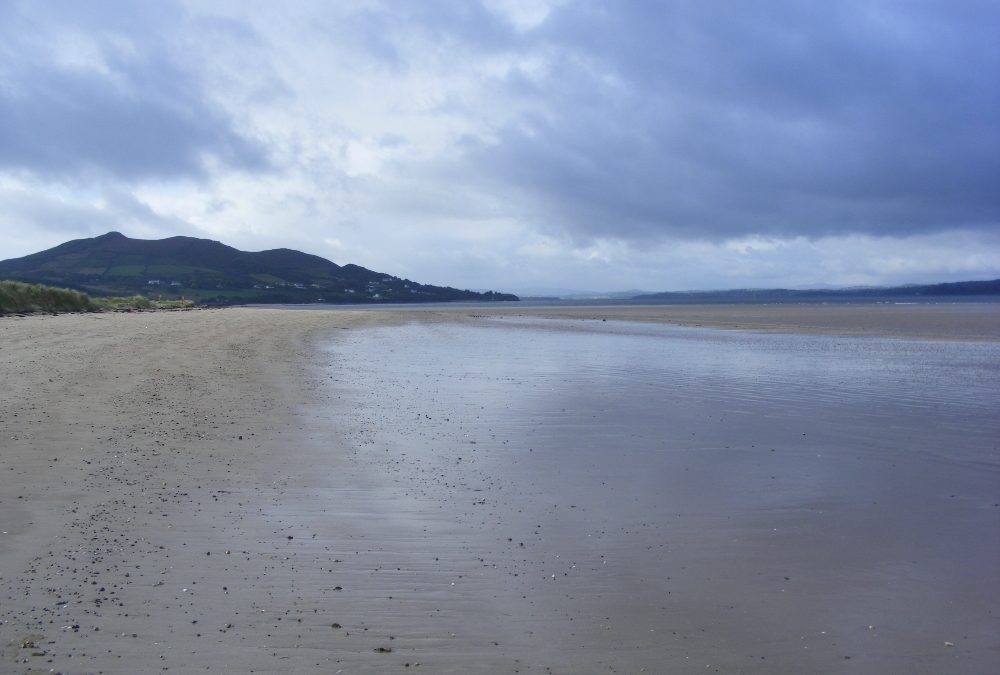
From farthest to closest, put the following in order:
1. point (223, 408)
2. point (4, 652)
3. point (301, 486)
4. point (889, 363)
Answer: point (889, 363) → point (223, 408) → point (301, 486) → point (4, 652)

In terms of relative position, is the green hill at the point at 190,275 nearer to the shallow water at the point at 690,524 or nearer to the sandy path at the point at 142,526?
the sandy path at the point at 142,526

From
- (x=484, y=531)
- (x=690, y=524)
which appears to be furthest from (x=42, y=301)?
(x=690, y=524)

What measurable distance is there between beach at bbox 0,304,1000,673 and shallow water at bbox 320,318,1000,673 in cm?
3

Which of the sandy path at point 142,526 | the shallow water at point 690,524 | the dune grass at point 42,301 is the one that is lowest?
the shallow water at point 690,524

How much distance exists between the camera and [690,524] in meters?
6.46

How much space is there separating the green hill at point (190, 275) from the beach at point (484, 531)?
96.1m

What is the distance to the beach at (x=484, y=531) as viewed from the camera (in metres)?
4.22

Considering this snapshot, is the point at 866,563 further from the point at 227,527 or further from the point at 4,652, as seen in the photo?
the point at 4,652

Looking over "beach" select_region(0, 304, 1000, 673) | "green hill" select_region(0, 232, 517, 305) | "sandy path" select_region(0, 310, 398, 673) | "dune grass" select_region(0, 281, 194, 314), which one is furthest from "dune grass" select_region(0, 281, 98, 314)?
"green hill" select_region(0, 232, 517, 305)

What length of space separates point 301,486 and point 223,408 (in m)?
4.69

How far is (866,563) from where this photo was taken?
18.2ft

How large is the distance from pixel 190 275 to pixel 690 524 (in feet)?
496

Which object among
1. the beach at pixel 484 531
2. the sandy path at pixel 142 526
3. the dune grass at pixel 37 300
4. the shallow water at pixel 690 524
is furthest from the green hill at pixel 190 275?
the shallow water at pixel 690 524

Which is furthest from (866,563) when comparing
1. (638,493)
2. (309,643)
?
(309,643)
